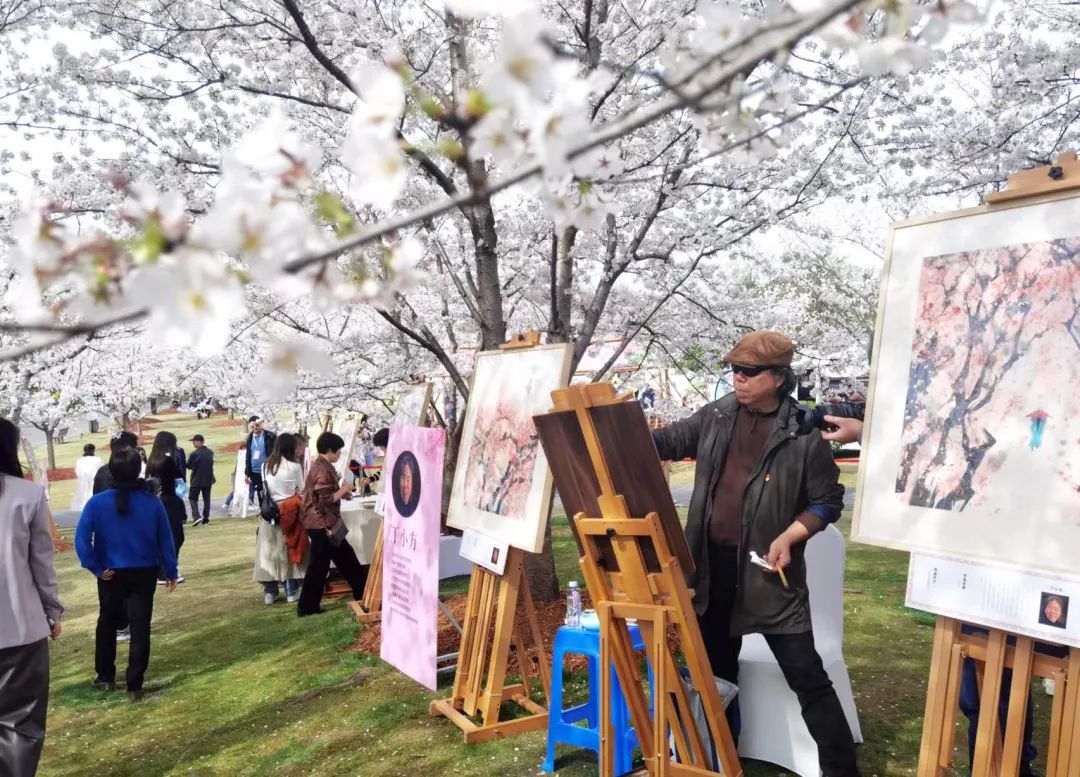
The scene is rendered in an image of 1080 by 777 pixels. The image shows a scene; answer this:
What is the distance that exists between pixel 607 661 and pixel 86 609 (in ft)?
23.9

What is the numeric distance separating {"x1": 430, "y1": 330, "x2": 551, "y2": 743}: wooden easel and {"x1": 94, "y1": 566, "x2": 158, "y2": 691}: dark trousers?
2054 millimetres

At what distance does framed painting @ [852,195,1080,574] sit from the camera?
2.37m

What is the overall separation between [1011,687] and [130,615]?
4804 mm

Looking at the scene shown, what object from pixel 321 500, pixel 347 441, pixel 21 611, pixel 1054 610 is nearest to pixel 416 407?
pixel 321 500

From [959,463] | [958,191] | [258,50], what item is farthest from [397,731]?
[958,191]

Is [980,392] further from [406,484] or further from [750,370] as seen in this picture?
[406,484]

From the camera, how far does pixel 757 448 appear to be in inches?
126

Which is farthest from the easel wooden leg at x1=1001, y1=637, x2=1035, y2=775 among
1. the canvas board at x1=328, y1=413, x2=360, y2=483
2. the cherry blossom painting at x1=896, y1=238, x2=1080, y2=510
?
the canvas board at x1=328, y1=413, x2=360, y2=483

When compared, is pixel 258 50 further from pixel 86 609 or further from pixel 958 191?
pixel 958 191

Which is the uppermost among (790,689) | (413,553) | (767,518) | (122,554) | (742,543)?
(767,518)

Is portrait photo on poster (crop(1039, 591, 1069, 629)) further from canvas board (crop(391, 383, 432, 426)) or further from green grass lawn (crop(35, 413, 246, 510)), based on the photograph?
green grass lawn (crop(35, 413, 246, 510))

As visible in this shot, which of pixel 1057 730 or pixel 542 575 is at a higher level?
pixel 1057 730

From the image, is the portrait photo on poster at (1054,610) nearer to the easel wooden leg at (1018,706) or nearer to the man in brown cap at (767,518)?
the easel wooden leg at (1018,706)

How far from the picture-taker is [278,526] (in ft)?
25.5
